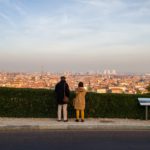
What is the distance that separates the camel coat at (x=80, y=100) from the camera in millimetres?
17828

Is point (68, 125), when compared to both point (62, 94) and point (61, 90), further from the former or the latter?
point (61, 90)

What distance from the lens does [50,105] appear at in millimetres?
18906

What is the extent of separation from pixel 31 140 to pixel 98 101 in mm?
6610

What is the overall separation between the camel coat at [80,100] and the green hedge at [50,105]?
1.06 metres

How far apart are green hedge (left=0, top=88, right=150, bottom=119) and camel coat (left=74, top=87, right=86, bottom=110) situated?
106 cm

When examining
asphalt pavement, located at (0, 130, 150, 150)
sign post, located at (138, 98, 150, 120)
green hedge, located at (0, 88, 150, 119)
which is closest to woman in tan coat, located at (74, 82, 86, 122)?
green hedge, located at (0, 88, 150, 119)

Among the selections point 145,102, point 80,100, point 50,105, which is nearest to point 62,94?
point 80,100

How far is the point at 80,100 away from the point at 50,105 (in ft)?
5.57

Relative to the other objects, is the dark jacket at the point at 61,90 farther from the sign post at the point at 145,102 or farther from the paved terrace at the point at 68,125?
the sign post at the point at 145,102

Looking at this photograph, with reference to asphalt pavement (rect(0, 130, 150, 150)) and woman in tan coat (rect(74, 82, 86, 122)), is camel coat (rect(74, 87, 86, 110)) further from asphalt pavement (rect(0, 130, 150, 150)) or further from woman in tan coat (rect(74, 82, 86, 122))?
asphalt pavement (rect(0, 130, 150, 150))

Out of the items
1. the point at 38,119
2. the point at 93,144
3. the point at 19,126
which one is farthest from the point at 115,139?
the point at 38,119

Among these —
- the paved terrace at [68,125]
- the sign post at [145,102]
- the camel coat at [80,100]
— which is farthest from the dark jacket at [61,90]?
the sign post at [145,102]

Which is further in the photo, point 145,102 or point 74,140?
point 145,102

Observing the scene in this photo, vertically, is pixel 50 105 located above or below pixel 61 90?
below
